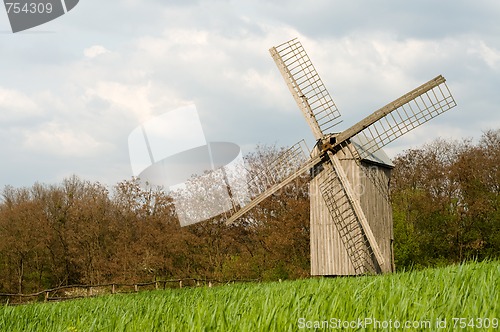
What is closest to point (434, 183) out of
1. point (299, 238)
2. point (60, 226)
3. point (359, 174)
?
point (299, 238)

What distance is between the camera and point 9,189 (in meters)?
39.5

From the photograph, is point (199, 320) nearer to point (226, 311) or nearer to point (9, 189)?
point (226, 311)

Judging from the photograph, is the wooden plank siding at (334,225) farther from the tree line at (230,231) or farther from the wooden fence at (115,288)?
the tree line at (230,231)

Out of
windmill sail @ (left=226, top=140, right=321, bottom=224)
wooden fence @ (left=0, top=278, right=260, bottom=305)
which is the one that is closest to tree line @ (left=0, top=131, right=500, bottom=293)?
wooden fence @ (left=0, top=278, right=260, bottom=305)

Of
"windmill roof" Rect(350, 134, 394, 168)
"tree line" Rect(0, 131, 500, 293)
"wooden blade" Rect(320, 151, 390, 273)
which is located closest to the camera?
"wooden blade" Rect(320, 151, 390, 273)

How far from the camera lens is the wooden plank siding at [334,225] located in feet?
52.5

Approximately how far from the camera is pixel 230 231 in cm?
2786

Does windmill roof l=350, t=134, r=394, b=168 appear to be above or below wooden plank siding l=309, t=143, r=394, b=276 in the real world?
above

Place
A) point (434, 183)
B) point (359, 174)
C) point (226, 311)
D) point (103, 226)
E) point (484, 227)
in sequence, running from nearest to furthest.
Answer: point (226, 311) → point (359, 174) → point (484, 227) → point (434, 183) → point (103, 226)

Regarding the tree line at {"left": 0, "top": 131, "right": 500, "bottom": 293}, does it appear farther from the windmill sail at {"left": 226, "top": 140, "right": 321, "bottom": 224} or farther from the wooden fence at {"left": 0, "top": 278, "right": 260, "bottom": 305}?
the windmill sail at {"left": 226, "top": 140, "right": 321, "bottom": 224}

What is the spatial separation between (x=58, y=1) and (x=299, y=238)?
17.9m

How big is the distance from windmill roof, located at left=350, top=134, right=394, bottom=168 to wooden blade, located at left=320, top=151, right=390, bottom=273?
827 millimetres

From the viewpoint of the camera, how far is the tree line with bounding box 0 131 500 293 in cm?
2566

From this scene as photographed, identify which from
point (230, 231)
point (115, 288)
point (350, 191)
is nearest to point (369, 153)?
point (350, 191)
